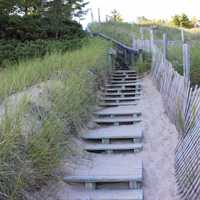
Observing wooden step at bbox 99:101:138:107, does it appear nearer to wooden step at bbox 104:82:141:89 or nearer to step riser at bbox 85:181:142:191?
wooden step at bbox 104:82:141:89

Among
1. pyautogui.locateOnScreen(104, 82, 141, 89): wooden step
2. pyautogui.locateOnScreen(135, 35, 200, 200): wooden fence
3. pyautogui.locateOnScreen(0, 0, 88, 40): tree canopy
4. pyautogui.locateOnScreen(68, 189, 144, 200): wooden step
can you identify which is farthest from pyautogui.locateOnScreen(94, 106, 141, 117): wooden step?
pyautogui.locateOnScreen(0, 0, 88, 40): tree canopy

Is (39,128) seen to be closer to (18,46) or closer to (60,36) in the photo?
(18,46)

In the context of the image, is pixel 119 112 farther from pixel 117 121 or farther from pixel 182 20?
pixel 182 20

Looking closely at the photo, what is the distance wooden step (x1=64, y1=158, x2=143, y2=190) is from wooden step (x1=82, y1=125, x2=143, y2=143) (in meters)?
1.22

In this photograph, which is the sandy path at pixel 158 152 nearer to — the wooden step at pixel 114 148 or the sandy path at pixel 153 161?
the sandy path at pixel 153 161

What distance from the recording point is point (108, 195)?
434 centimetres

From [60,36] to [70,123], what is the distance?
37.5ft

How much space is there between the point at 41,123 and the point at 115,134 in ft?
6.34

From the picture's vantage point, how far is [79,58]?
8.52 metres

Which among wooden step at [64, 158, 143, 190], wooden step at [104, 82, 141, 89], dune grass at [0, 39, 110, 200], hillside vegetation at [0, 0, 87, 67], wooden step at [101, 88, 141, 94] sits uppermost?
hillside vegetation at [0, 0, 87, 67]

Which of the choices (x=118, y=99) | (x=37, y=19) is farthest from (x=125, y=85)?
(x=37, y=19)

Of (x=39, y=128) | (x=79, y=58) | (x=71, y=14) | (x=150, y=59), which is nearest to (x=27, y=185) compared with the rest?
(x=39, y=128)

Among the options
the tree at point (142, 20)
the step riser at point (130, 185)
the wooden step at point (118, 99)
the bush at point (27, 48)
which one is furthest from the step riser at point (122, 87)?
the tree at point (142, 20)

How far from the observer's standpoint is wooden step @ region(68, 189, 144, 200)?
14.0ft
